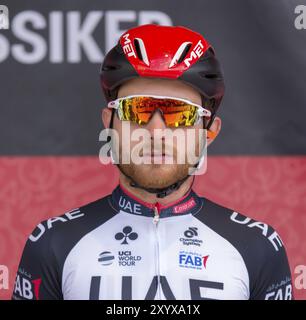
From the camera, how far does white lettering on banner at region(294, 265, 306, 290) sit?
12.4 feet

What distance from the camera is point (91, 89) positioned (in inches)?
147

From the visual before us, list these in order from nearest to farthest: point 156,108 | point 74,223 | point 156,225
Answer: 1. point 156,108
2. point 156,225
3. point 74,223

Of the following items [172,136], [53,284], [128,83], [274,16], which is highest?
[274,16]

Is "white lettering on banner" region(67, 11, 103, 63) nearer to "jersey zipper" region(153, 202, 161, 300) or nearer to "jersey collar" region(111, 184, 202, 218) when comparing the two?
"jersey collar" region(111, 184, 202, 218)

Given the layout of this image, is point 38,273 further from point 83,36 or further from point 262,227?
point 83,36

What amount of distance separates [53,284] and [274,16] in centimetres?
168

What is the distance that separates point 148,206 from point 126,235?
0.50 ft

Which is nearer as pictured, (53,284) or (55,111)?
(53,284)

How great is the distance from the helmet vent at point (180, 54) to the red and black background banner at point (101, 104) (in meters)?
0.59

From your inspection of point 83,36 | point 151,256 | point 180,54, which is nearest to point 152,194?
point 151,256

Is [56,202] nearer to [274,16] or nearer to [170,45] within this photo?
Result: [170,45]

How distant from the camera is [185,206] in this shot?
325 centimetres

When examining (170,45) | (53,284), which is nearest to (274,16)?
(170,45)

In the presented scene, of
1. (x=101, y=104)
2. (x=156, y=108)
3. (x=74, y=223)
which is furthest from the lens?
(x=101, y=104)
